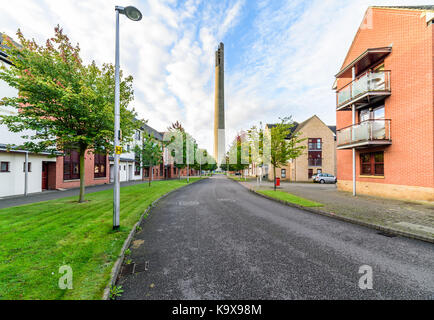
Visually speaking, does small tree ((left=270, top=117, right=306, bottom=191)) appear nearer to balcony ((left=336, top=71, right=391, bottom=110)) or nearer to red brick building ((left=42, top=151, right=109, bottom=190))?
balcony ((left=336, top=71, right=391, bottom=110))

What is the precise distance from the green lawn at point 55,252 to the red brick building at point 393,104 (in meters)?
14.9

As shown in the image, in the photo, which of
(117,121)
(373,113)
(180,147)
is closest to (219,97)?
(180,147)

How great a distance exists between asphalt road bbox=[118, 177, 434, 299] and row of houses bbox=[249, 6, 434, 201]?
26.3 feet

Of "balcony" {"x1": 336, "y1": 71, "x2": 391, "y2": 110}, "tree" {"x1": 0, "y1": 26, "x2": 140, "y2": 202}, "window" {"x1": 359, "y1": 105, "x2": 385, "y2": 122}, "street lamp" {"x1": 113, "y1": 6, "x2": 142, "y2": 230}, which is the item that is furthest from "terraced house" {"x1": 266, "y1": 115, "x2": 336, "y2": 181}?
"street lamp" {"x1": 113, "y1": 6, "x2": 142, "y2": 230}

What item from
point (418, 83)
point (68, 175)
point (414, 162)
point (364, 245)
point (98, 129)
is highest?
point (418, 83)

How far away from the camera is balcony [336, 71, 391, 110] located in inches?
446

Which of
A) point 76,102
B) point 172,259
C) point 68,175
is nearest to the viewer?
point 172,259

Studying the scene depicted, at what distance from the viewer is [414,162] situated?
984cm

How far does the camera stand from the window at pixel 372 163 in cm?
1214

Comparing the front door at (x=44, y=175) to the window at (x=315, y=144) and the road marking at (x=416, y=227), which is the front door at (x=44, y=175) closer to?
the road marking at (x=416, y=227)

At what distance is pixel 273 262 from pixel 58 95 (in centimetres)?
1049

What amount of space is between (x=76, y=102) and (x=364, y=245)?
12033mm

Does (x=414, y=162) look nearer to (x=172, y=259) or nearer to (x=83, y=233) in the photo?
(x=172, y=259)
